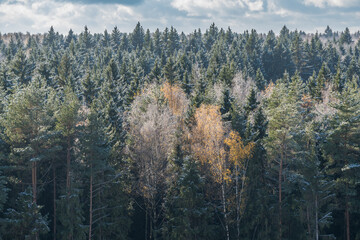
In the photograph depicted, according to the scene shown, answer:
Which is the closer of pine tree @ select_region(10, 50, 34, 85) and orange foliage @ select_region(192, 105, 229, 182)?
orange foliage @ select_region(192, 105, 229, 182)

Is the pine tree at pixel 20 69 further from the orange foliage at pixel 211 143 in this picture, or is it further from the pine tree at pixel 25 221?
the orange foliage at pixel 211 143

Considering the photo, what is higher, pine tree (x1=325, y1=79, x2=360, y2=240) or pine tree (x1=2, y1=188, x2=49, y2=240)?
pine tree (x1=325, y1=79, x2=360, y2=240)

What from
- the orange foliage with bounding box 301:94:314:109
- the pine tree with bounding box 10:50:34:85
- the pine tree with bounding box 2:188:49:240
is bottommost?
the pine tree with bounding box 2:188:49:240

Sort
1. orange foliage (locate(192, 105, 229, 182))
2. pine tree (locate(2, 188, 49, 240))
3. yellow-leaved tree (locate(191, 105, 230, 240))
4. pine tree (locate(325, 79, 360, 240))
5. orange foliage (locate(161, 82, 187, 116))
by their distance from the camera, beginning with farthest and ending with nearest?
orange foliage (locate(161, 82, 187, 116)) → orange foliage (locate(192, 105, 229, 182)) → pine tree (locate(325, 79, 360, 240)) → yellow-leaved tree (locate(191, 105, 230, 240)) → pine tree (locate(2, 188, 49, 240))

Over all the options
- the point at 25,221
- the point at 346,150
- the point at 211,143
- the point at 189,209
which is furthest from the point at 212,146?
the point at 25,221

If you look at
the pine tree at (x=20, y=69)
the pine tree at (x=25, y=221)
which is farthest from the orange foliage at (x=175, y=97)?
the pine tree at (x=25, y=221)

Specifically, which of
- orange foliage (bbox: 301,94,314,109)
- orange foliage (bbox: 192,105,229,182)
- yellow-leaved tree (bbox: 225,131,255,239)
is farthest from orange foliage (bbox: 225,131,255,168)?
orange foliage (bbox: 301,94,314,109)

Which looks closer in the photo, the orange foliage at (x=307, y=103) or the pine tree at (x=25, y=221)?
the pine tree at (x=25, y=221)

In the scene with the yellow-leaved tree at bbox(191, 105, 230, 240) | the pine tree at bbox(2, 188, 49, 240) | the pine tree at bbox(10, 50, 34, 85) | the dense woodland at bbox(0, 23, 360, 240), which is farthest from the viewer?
the pine tree at bbox(10, 50, 34, 85)

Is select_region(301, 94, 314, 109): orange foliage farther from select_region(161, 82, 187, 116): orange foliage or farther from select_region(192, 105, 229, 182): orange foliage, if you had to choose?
select_region(192, 105, 229, 182): orange foliage

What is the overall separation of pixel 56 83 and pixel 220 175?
4066 cm

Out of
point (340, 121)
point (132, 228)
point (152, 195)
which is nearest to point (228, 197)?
point (152, 195)

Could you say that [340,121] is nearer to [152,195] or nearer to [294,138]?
[294,138]

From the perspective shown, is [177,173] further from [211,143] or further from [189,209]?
[211,143]
